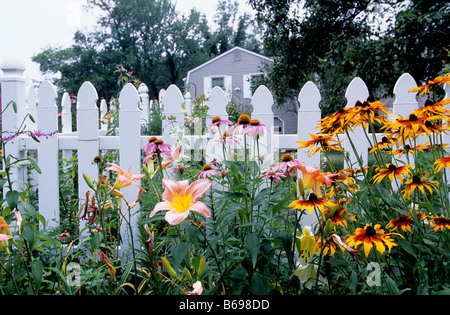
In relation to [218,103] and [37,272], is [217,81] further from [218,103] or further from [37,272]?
[37,272]

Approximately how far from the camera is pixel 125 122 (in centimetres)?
239

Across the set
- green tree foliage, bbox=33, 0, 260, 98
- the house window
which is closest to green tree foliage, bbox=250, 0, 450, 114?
the house window

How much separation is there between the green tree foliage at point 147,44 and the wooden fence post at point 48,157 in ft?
67.2

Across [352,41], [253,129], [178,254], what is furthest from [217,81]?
[178,254]

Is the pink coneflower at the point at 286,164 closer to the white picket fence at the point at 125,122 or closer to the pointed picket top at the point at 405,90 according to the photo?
the white picket fence at the point at 125,122

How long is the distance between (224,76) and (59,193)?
18.2m

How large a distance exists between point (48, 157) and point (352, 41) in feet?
18.7

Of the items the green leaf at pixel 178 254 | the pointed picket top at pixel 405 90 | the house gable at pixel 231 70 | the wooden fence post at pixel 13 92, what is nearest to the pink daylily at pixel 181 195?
the green leaf at pixel 178 254

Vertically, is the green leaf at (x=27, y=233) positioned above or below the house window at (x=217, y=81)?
below

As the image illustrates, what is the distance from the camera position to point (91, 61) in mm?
25922

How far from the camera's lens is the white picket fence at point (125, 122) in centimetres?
231

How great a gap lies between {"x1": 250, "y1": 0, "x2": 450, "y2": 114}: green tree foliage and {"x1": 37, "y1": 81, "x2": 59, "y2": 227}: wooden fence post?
4967 millimetres
